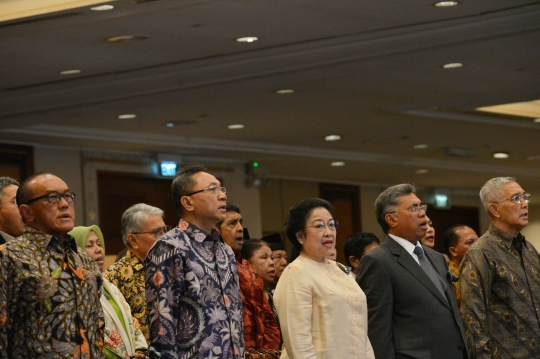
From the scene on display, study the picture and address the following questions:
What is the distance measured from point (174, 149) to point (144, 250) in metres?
7.47

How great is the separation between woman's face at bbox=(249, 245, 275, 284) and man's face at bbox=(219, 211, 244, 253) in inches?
13.2

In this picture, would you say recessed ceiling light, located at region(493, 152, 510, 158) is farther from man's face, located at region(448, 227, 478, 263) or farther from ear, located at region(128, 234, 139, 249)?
ear, located at region(128, 234, 139, 249)

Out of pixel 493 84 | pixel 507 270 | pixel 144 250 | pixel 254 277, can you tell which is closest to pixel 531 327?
pixel 507 270

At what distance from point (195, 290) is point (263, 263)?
2.12m

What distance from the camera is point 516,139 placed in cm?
1358

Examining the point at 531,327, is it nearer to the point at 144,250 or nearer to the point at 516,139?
the point at 144,250

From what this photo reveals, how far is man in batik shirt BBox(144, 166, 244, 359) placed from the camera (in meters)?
3.93

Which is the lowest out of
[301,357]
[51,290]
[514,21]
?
[301,357]

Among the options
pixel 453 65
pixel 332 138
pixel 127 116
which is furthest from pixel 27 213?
pixel 332 138

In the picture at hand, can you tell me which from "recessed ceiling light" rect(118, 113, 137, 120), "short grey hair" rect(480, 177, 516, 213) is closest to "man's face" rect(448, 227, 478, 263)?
"short grey hair" rect(480, 177, 516, 213)

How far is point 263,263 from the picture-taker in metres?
6.09

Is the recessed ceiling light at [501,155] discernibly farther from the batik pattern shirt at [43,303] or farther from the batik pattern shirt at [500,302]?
the batik pattern shirt at [43,303]

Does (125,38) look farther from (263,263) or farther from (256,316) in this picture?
(256,316)

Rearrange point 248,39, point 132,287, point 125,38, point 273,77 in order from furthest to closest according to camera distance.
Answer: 1. point 273,77
2. point 248,39
3. point 125,38
4. point 132,287
